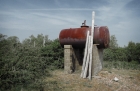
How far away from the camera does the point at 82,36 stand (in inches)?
352

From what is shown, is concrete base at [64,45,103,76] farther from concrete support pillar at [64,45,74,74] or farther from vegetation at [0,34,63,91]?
vegetation at [0,34,63,91]

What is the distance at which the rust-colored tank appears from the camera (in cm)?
852

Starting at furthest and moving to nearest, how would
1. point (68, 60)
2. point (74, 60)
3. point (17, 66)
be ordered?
point (74, 60), point (68, 60), point (17, 66)

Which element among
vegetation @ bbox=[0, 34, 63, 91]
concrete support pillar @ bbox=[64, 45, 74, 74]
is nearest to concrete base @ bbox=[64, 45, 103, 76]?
concrete support pillar @ bbox=[64, 45, 74, 74]

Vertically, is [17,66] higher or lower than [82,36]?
lower

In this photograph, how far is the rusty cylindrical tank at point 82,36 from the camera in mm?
8523

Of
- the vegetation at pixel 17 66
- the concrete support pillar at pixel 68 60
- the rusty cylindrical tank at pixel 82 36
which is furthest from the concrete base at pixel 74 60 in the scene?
the vegetation at pixel 17 66

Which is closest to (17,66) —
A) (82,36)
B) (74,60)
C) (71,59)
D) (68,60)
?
(68,60)

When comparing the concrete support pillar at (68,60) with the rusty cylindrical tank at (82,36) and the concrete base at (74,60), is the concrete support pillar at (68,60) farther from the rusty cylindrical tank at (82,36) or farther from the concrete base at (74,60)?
the rusty cylindrical tank at (82,36)

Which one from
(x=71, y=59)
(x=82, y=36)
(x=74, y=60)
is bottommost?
(x=74, y=60)

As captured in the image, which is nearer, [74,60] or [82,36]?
[82,36]

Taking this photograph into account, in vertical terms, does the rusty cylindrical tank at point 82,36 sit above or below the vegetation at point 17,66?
above

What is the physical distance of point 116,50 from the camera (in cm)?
1762

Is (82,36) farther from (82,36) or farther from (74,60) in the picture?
(74,60)
